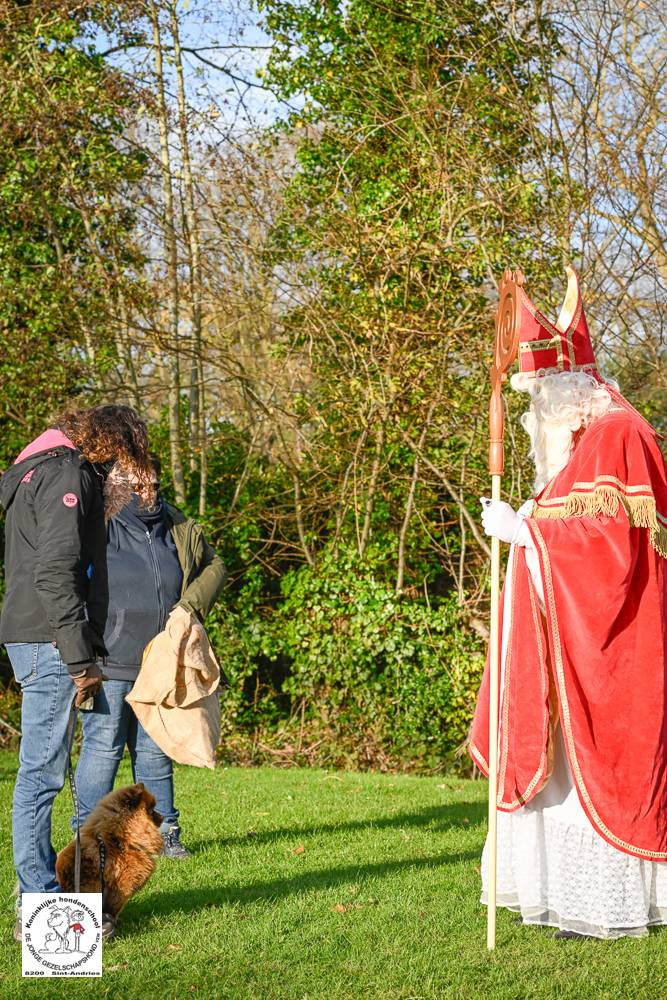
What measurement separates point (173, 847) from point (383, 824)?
1375mm

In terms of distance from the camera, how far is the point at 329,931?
13.2ft

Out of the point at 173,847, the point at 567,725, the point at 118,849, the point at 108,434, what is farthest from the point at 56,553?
the point at 173,847

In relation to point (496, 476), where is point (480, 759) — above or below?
below

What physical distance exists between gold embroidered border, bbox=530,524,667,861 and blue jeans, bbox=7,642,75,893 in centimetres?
183

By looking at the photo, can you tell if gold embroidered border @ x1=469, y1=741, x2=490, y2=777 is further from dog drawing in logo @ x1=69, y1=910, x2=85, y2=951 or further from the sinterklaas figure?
dog drawing in logo @ x1=69, y1=910, x2=85, y2=951

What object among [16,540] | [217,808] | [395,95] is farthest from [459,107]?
[16,540]

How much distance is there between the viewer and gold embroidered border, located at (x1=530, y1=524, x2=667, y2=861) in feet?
13.0

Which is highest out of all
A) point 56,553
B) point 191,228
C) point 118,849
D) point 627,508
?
point 191,228

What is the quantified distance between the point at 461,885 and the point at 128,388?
589 centimetres

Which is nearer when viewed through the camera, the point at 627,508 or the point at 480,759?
the point at 627,508

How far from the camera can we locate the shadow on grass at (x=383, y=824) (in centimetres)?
556

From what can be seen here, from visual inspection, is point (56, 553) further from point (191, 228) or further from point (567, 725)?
point (191, 228)

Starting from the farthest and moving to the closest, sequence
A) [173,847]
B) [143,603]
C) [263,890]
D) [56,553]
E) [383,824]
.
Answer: [383,824]
[173,847]
[143,603]
[263,890]
[56,553]

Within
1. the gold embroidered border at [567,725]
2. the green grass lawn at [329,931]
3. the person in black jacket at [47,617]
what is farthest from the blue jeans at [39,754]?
the gold embroidered border at [567,725]
